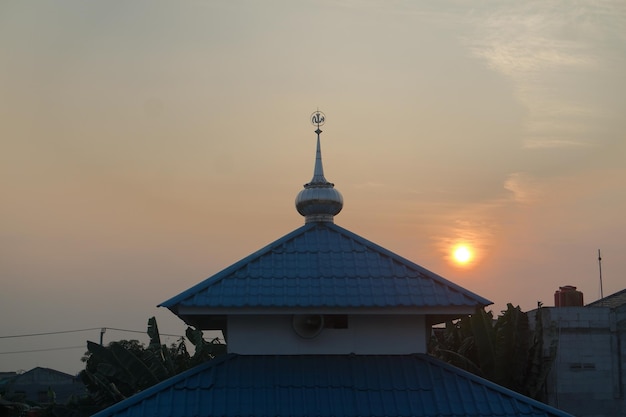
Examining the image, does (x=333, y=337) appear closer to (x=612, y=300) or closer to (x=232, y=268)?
(x=232, y=268)

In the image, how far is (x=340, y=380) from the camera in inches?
442

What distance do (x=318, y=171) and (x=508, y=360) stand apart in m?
12.0

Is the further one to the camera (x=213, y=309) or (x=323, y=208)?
(x=323, y=208)

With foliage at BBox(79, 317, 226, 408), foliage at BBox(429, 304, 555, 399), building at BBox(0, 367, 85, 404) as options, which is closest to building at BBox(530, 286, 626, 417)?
foliage at BBox(429, 304, 555, 399)

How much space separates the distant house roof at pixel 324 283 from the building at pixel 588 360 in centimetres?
1817

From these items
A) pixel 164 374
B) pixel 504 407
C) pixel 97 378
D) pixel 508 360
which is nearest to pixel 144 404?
pixel 504 407

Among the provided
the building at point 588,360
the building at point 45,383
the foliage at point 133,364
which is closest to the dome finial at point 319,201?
the foliage at point 133,364

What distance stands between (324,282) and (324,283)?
0.03m

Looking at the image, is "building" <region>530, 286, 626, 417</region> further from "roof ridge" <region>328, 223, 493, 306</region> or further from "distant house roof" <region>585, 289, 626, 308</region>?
"roof ridge" <region>328, 223, 493, 306</region>

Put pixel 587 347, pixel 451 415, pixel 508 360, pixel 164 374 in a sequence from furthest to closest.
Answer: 1. pixel 587 347
2. pixel 508 360
3. pixel 164 374
4. pixel 451 415

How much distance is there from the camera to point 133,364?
1908cm

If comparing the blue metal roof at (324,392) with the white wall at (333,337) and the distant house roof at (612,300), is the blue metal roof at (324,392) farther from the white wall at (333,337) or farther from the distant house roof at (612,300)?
the distant house roof at (612,300)

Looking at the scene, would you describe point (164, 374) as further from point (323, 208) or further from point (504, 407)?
point (504, 407)

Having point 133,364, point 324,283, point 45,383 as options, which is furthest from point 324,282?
point 45,383
